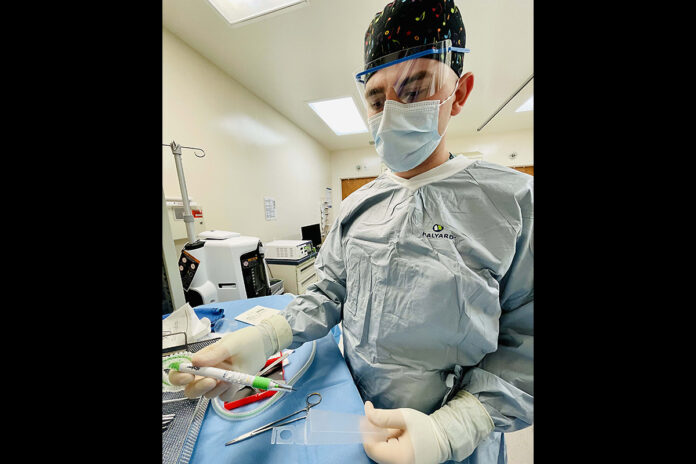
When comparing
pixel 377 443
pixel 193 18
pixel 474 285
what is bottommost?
pixel 377 443

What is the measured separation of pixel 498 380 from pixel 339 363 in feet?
1.41

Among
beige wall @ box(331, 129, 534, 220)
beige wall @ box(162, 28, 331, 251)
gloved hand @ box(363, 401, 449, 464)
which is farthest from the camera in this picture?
beige wall @ box(331, 129, 534, 220)

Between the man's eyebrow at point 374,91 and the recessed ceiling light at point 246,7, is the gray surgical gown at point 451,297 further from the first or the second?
the recessed ceiling light at point 246,7

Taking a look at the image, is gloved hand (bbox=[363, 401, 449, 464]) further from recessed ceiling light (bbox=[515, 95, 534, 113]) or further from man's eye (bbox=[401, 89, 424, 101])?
recessed ceiling light (bbox=[515, 95, 534, 113])

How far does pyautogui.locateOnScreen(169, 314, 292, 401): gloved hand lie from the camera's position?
54 cm

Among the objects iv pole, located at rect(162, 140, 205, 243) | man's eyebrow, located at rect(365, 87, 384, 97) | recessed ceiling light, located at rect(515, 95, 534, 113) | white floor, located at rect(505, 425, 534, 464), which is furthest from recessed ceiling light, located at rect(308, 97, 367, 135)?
white floor, located at rect(505, 425, 534, 464)

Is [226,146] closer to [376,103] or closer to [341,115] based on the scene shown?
[341,115]

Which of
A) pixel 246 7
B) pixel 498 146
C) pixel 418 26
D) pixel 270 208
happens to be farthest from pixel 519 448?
pixel 498 146

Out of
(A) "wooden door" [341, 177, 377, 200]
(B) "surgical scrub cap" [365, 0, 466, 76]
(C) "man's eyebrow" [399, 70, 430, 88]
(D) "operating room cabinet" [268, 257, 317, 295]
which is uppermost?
(A) "wooden door" [341, 177, 377, 200]

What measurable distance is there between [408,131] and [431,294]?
46 centimetres

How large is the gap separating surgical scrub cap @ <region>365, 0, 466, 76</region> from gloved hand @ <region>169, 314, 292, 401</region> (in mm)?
885
